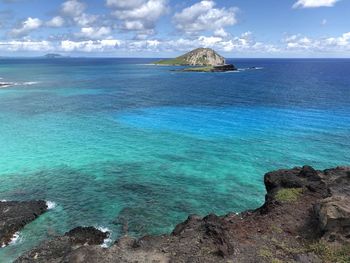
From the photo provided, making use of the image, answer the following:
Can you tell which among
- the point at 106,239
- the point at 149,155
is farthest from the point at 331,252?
the point at 149,155

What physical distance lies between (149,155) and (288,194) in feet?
104

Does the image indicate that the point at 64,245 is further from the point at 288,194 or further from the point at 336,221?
the point at 336,221

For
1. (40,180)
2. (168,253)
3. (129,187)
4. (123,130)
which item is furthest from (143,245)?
(123,130)

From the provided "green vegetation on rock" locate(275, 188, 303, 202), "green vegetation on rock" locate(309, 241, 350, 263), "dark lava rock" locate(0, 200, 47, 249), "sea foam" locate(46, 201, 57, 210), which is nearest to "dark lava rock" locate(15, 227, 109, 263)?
"dark lava rock" locate(0, 200, 47, 249)

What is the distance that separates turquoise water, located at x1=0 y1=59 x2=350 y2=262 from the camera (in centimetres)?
4416

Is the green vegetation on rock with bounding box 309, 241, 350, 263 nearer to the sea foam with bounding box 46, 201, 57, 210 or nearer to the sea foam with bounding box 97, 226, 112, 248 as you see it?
the sea foam with bounding box 97, 226, 112, 248

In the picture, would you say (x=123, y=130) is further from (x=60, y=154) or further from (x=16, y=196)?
(x=16, y=196)

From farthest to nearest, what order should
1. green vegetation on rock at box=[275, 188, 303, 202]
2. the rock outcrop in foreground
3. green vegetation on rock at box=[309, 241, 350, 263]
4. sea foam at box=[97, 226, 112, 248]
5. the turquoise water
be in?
the turquoise water, sea foam at box=[97, 226, 112, 248], green vegetation on rock at box=[275, 188, 303, 202], the rock outcrop in foreground, green vegetation on rock at box=[309, 241, 350, 263]

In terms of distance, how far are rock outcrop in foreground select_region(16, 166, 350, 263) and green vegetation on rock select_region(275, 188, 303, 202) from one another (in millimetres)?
100

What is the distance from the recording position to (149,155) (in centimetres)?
6384

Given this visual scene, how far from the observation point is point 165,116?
9862cm

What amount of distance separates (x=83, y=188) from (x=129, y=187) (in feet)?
21.5

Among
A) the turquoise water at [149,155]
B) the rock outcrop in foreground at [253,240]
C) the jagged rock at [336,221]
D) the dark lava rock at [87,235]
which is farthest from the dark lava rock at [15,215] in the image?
the jagged rock at [336,221]

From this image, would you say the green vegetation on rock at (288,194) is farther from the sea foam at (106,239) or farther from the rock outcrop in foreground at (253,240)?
the sea foam at (106,239)
